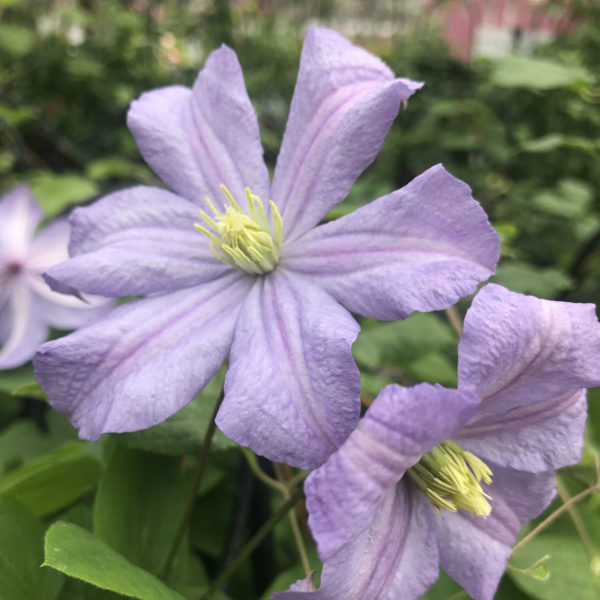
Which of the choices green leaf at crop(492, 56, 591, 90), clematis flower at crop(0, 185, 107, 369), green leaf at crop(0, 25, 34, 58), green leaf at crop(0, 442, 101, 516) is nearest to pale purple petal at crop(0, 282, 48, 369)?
clematis flower at crop(0, 185, 107, 369)

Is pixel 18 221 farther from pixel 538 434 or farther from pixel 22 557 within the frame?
pixel 538 434

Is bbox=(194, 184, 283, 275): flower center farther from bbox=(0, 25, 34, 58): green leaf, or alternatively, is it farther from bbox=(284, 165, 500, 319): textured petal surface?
bbox=(0, 25, 34, 58): green leaf

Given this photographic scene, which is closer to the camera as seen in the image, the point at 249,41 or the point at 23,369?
the point at 23,369

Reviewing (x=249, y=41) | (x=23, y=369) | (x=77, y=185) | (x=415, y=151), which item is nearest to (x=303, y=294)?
(x=23, y=369)

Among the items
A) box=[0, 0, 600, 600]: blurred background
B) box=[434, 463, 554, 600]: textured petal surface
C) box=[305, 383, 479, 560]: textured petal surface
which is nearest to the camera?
box=[305, 383, 479, 560]: textured petal surface

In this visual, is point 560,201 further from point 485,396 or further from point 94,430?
point 94,430

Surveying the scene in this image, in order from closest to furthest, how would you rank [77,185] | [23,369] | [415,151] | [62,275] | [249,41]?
[62,275], [23,369], [77,185], [415,151], [249,41]

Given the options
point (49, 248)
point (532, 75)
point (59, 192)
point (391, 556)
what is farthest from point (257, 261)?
point (59, 192)
